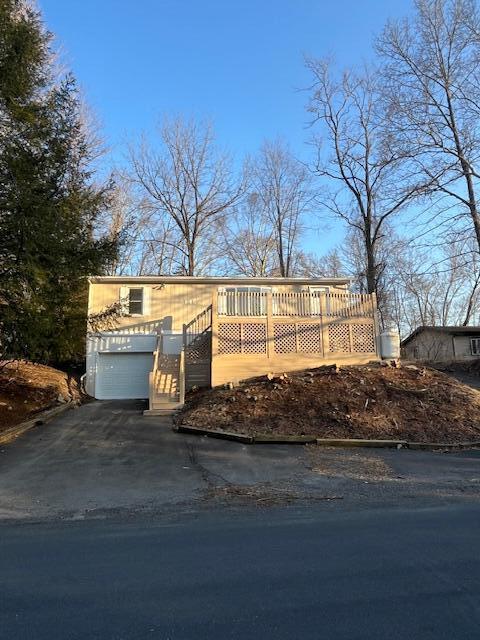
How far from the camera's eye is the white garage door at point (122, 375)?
20.7 meters

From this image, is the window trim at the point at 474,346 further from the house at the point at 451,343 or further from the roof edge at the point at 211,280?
the roof edge at the point at 211,280

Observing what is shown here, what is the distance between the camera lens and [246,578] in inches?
153

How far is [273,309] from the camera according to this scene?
15344 mm

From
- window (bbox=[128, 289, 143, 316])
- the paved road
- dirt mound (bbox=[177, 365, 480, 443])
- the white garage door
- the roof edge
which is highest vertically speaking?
the roof edge

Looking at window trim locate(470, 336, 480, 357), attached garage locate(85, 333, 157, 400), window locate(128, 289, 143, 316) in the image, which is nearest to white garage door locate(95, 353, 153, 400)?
attached garage locate(85, 333, 157, 400)

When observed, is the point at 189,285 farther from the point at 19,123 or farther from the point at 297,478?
the point at 297,478

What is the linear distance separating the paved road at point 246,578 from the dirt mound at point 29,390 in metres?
8.46

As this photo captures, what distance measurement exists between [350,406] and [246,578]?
8.66 metres

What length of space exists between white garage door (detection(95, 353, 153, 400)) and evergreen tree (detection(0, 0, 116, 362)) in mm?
9389

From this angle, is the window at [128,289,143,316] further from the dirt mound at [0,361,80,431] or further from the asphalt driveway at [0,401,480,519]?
the asphalt driveway at [0,401,480,519]

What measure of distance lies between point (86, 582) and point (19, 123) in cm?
973

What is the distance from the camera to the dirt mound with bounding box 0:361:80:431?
13959 millimetres

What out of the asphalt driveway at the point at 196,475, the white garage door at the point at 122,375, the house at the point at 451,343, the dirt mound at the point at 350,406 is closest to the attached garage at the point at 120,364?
the white garage door at the point at 122,375

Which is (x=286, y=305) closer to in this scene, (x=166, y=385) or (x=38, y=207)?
(x=166, y=385)
